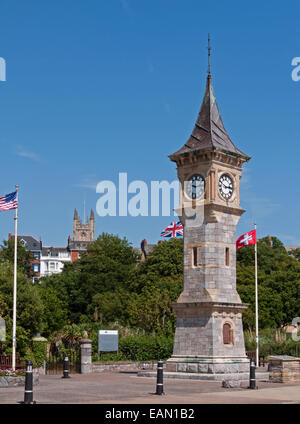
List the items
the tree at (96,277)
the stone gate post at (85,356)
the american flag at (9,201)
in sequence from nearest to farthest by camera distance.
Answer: the american flag at (9,201) → the stone gate post at (85,356) → the tree at (96,277)

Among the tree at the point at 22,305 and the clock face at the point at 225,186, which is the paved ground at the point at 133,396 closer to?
the clock face at the point at 225,186

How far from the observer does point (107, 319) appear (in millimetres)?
67312

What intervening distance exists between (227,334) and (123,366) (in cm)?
856

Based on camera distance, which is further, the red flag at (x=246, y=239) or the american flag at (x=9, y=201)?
the red flag at (x=246, y=239)

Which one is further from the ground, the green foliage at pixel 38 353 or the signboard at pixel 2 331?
the signboard at pixel 2 331

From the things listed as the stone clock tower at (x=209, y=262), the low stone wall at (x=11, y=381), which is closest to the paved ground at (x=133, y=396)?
the low stone wall at (x=11, y=381)

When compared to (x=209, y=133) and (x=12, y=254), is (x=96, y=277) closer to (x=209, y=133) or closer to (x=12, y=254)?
(x=12, y=254)

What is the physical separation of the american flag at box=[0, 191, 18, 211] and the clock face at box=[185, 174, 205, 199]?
9110mm

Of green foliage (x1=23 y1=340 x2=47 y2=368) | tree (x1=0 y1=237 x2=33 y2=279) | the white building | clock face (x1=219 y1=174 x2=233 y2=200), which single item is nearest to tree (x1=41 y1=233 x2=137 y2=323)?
tree (x1=0 y1=237 x2=33 y2=279)

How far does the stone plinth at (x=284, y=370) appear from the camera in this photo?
26953mm

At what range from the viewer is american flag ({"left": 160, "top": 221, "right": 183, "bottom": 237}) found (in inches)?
1750
